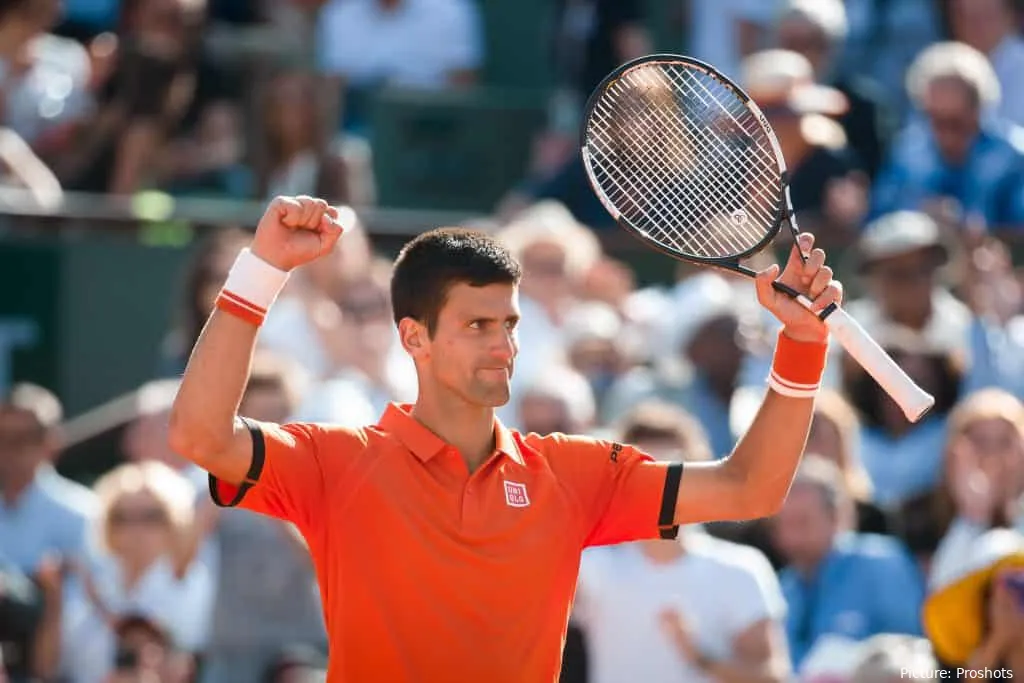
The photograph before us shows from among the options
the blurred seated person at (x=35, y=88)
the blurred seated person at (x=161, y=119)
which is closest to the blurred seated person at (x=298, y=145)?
the blurred seated person at (x=161, y=119)

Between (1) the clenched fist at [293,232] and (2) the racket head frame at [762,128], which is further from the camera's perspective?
(2) the racket head frame at [762,128]

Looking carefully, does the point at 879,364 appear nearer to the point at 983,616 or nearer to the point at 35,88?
the point at 983,616

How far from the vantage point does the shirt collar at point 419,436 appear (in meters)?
4.26

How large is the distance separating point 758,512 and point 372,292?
427 cm

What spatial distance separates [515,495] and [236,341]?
0.70 metres

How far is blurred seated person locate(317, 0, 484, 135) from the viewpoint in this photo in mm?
11602

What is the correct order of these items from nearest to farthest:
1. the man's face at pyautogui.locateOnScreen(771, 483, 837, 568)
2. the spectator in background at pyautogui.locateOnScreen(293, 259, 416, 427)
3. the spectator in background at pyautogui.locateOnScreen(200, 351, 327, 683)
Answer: the man's face at pyautogui.locateOnScreen(771, 483, 837, 568)
the spectator in background at pyautogui.locateOnScreen(200, 351, 327, 683)
the spectator in background at pyautogui.locateOnScreen(293, 259, 416, 427)

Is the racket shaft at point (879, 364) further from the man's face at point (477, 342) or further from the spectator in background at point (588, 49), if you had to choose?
the spectator in background at point (588, 49)

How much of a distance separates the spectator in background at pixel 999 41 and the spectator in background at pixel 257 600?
474 centimetres

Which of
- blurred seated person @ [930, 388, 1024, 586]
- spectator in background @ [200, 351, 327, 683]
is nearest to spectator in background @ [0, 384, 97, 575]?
spectator in background @ [200, 351, 327, 683]

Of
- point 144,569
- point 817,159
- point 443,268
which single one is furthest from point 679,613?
point 817,159

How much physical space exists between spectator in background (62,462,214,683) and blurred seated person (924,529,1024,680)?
2.92 metres

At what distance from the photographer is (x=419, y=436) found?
4.28 m

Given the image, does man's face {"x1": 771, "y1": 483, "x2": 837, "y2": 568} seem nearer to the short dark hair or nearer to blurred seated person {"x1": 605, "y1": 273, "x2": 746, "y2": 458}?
blurred seated person {"x1": 605, "y1": 273, "x2": 746, "y2": 458}
